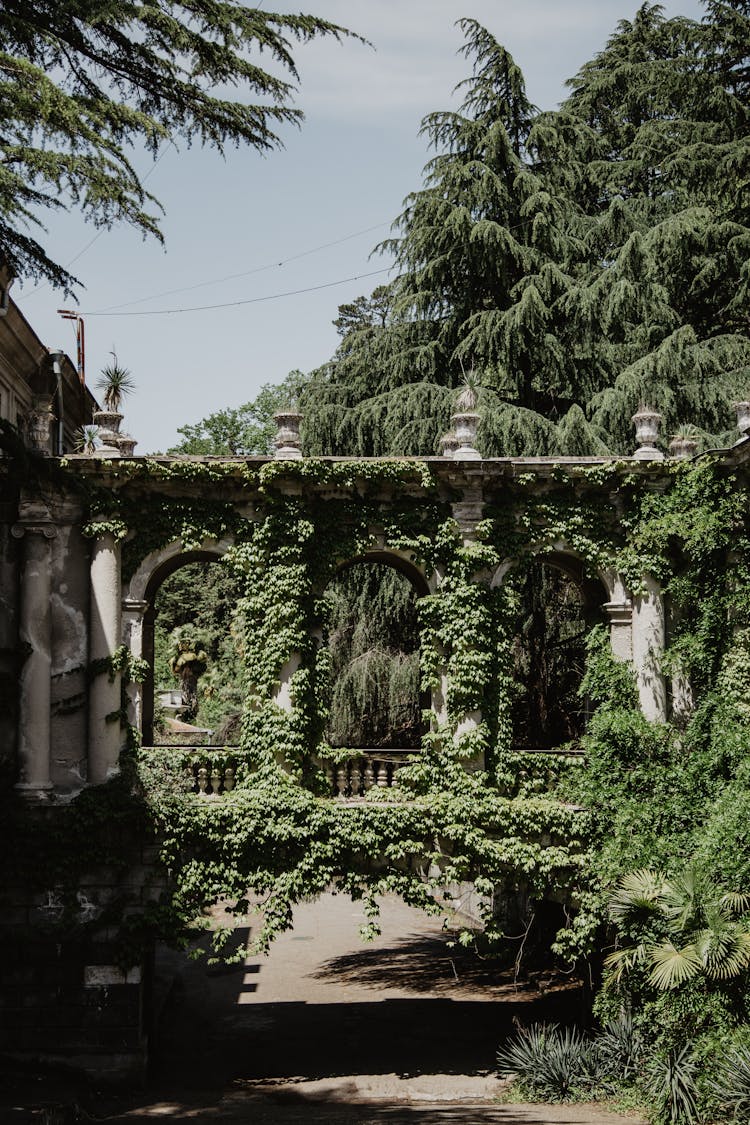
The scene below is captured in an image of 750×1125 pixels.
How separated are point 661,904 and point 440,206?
53.7 feet

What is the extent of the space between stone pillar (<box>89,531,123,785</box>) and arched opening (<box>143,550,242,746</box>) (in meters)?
12.5

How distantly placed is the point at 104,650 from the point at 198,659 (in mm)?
23091

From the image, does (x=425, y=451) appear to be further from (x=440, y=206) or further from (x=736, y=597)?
(x=736, y=597)

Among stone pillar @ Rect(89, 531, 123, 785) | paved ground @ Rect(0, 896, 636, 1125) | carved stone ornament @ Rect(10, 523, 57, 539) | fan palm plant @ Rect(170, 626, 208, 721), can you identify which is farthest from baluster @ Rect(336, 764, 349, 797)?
fan palm plant @ Rect(170, 626, 208, 721)

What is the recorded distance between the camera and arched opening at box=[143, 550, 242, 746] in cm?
3453

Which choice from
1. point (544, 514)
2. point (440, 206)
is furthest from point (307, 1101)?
point (440, 206)

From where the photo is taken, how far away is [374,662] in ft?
80.9

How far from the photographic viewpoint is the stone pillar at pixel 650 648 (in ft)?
57.1

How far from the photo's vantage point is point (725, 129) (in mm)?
26047

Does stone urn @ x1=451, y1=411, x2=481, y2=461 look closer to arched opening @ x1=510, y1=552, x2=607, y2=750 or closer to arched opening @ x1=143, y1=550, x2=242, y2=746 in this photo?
arched opening @ x1=510, y1=552, x2=607, y2=750

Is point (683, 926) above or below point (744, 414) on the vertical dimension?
below

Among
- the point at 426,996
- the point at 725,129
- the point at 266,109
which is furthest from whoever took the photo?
the point at 725,129

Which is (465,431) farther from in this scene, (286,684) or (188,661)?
(188,661)

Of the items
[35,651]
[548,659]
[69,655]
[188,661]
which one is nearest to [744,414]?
[548,659]
